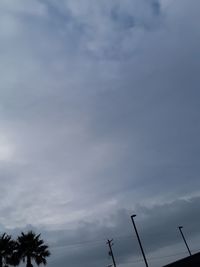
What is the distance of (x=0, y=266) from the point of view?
139 feet

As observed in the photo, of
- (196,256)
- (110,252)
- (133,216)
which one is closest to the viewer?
(196,256)

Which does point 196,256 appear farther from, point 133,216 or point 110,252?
point 110,252

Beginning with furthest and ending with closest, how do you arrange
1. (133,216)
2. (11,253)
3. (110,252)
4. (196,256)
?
(110,252) → (11,253) → (133,216) → (196,256)

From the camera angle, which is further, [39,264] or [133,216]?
[39,264]

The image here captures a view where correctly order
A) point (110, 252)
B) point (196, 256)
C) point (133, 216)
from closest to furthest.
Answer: point (196, 256)
point (133, 216)
point (110, 252)

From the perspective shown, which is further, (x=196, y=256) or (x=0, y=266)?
(x=0, y=266)

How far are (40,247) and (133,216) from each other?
577 inches

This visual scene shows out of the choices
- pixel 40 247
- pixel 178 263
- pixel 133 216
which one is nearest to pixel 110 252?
pixel 40 247

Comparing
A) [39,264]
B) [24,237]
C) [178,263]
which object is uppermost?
[24,237]

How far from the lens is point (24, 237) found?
46.4 meters

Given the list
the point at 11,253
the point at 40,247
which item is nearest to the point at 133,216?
the point at 40,247

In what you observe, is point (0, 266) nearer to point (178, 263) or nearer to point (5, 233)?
point (5, 233)

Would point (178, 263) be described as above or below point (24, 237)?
below

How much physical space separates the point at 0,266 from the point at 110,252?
2038cm
